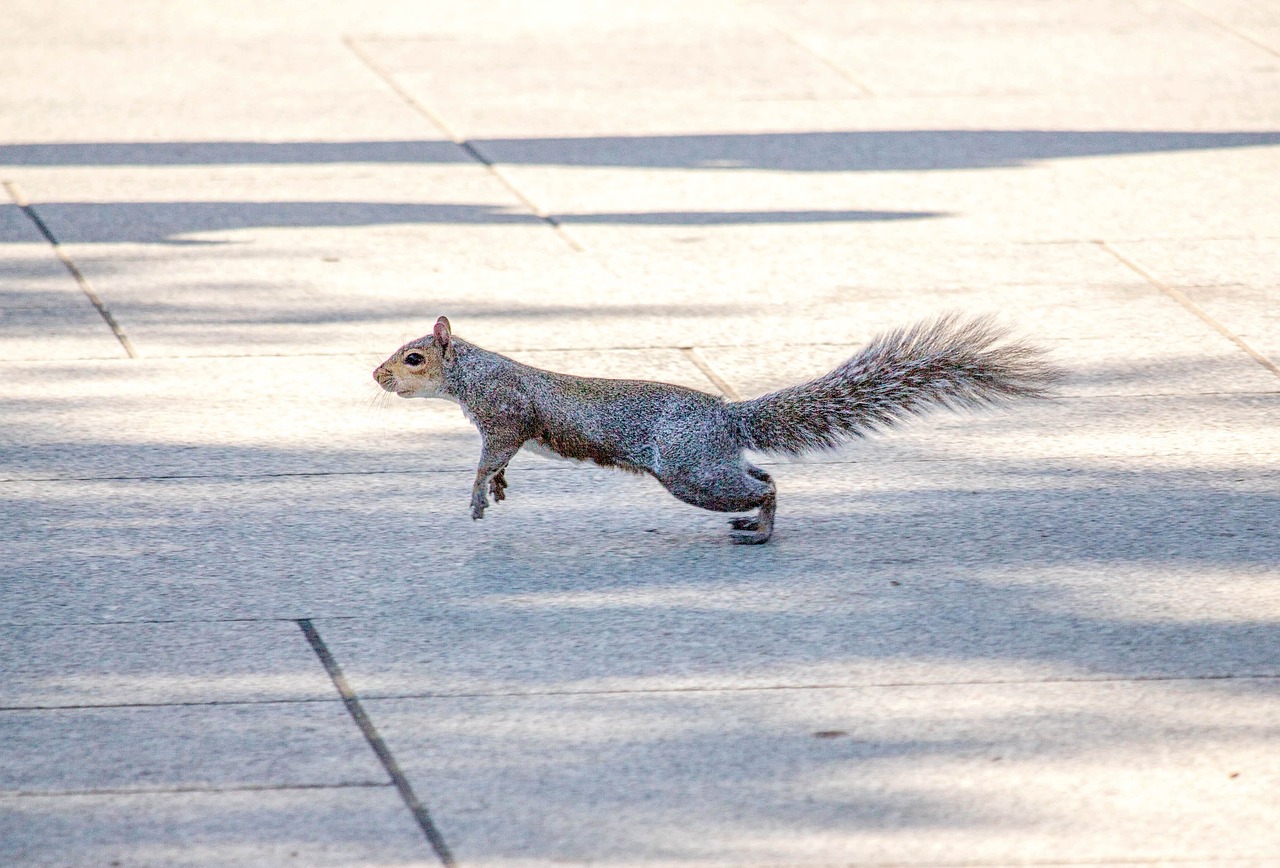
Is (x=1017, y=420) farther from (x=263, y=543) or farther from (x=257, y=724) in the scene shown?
(x=257, y=724)

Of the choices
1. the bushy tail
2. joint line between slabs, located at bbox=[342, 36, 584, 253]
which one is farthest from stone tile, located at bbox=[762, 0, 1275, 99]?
the bushy tail

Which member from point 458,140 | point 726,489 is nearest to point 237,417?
point 726,489

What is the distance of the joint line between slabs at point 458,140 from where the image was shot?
916cm

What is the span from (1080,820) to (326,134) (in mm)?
7577

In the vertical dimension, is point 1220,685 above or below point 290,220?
→ above

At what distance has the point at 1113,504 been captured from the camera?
5980 millimetres

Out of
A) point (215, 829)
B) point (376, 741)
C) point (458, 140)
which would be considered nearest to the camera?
point (215, 829)

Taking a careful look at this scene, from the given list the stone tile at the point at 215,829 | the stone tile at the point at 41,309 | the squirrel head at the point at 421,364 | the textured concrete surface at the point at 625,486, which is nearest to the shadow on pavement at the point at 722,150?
the textured concrete surface at the point at 625,486

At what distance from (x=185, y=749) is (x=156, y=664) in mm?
516

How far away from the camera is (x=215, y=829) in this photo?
3.98 metres

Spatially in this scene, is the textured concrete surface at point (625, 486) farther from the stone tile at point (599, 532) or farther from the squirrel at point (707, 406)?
the squirrel at point (707, 406)

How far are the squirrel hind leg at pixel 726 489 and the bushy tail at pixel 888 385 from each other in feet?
0.40

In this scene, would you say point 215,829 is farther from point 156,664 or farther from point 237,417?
point 237,417

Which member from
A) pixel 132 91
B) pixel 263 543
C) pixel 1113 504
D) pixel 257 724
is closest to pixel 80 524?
pixel 263 543
